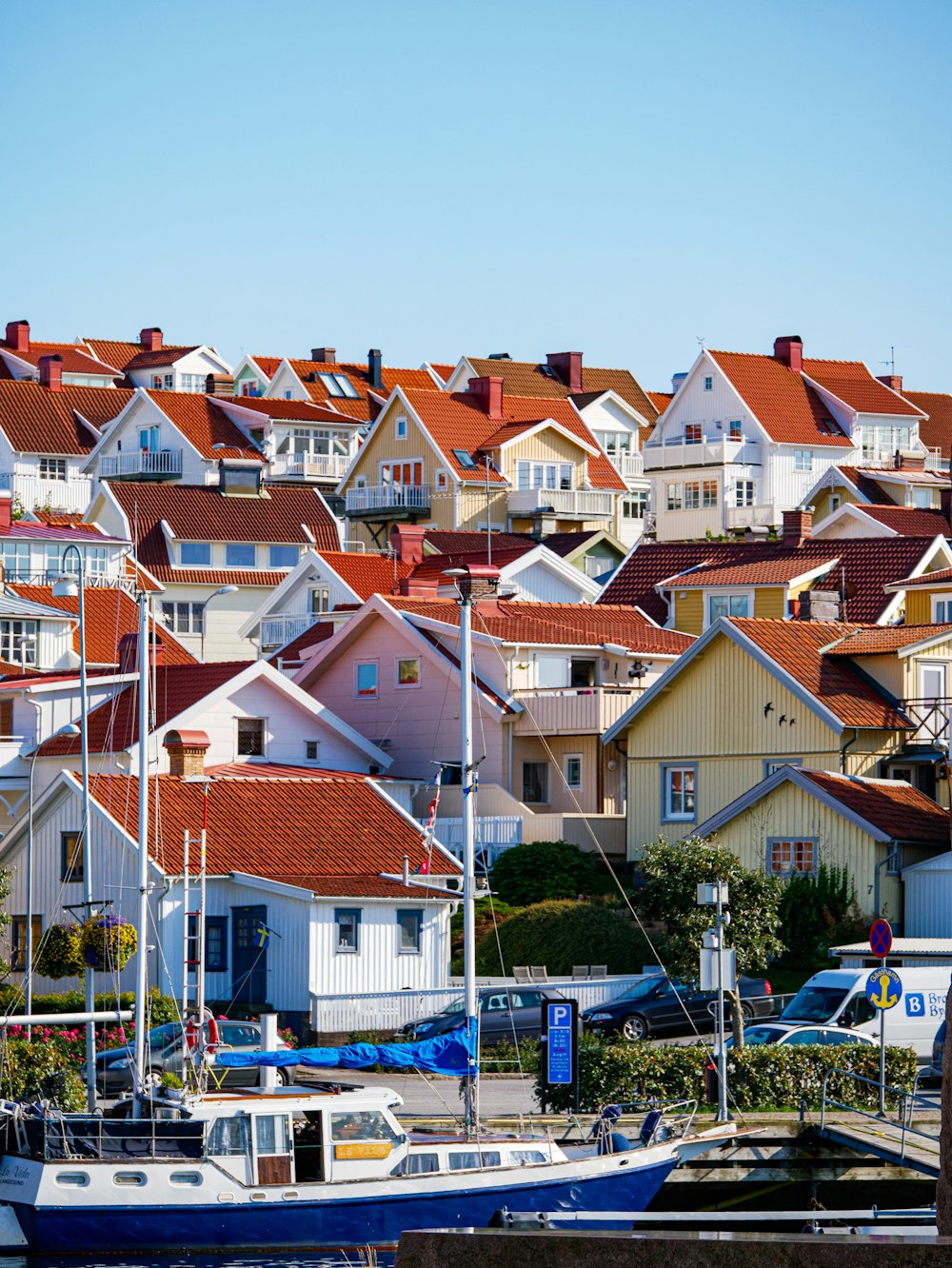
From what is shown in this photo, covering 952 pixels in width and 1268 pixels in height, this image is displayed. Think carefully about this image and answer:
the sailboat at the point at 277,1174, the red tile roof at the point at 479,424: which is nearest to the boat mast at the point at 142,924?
the sailboat at the point at 277,1174

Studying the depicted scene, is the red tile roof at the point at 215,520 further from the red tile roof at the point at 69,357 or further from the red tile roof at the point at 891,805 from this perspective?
the red tile roof at the point at 891,805

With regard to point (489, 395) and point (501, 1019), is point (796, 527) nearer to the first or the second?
point (489, 395)

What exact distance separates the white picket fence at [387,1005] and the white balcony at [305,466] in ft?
232

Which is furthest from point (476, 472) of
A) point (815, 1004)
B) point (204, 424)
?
point (815, 1004)

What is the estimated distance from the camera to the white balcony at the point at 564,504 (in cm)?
10112

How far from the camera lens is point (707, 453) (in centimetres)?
10688

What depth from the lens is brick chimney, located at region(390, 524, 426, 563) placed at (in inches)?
3184

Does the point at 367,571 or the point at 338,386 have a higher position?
the point at 338,386

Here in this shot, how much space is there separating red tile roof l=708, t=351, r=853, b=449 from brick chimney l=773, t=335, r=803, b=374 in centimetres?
39

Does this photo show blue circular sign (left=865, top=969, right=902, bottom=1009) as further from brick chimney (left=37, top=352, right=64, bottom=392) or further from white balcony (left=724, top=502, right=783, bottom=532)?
brick chimney (left=37, top=352, right=64, bottom=392)

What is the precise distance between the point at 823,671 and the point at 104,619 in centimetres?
2847

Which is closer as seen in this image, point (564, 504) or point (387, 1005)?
point (387, 1005)

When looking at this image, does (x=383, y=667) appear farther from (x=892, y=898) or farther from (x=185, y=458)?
(x=185, y=458)

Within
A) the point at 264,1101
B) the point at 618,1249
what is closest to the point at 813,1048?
the point at 264,1101
